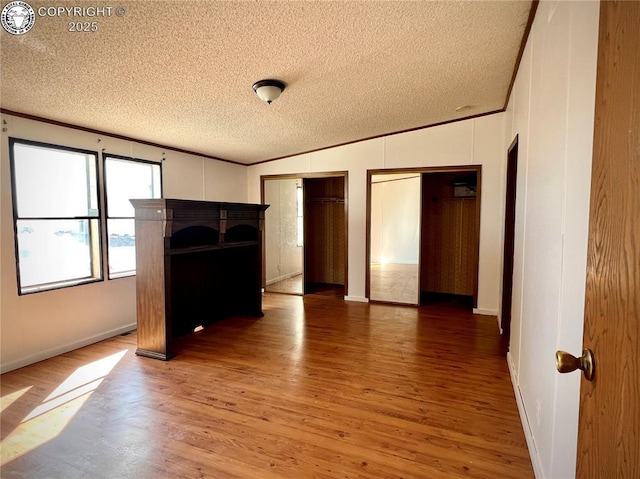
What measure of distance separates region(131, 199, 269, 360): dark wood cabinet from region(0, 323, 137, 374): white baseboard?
0.74m

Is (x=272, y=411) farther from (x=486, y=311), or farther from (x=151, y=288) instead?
(x=486, y=311)

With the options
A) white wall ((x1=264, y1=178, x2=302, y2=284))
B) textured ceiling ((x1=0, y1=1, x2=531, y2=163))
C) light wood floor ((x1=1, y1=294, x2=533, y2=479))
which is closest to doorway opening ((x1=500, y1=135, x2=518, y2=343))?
light wood floor ((x1=1, y1=294, x2=533, y2=479))

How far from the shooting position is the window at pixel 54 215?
3104mm

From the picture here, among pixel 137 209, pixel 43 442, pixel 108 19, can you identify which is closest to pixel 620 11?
pixel 108 19

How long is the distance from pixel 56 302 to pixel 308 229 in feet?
12.7

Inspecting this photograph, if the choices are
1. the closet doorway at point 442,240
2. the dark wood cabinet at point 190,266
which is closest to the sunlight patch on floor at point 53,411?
the dark wood cabinet at point 190,266

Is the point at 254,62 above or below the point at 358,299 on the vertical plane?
above

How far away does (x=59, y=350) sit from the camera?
3395 millimetres

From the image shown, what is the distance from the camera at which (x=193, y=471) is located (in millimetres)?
1823

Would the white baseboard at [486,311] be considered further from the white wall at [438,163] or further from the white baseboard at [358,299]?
the white baseboard at [358,299]

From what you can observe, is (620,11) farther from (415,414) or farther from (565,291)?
(415,414)

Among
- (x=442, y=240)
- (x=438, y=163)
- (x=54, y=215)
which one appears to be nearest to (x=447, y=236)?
(x=442, y=240)

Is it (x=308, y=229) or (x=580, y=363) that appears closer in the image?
(x=580, y=363)

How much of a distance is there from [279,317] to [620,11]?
4.38 metres
